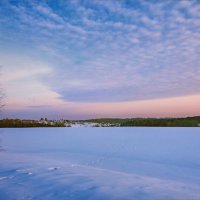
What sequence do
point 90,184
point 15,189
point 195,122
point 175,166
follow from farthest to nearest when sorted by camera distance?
point 195,122 → point 175,166 → point 90,184 → point 15,189

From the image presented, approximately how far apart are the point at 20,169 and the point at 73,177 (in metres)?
2.46

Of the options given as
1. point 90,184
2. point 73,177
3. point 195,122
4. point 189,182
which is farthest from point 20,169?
point 195,122

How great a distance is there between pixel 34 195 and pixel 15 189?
83 centimetres

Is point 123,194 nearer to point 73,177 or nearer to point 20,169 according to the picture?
point 73,177

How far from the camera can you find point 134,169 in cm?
1123

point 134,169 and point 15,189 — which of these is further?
point 134,169

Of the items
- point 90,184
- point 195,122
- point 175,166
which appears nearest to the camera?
point 90,184

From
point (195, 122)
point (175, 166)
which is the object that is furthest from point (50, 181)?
point (195, 122)

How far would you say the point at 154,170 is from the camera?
11102mm

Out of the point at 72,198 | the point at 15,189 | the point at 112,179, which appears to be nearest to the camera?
the point at 72,198

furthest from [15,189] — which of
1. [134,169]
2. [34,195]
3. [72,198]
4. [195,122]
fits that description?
[195,122]

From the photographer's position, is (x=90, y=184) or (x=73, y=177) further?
(x=73, y=177)

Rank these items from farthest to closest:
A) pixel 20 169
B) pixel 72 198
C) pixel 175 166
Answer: pixel 175 166 → pixel 20 169 → pixel 72 198

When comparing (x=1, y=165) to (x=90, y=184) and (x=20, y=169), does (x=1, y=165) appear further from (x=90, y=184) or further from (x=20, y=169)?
(x=90, y=184)
